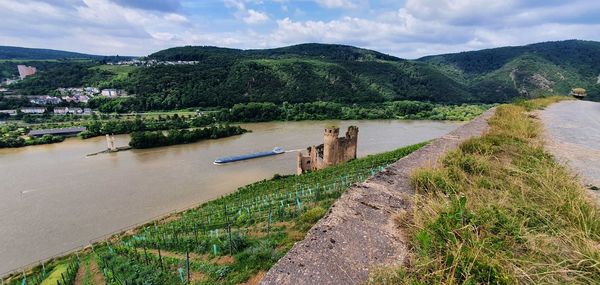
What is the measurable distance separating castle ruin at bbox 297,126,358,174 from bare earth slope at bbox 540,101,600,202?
61.7 feet

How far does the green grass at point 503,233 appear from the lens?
1.86 m

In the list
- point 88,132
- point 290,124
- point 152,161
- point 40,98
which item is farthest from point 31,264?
point 40,98

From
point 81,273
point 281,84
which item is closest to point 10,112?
point 281,84

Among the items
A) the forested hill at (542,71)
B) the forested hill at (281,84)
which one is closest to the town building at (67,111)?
the forested hill at (281,84)

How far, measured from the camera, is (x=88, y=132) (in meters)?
46.4

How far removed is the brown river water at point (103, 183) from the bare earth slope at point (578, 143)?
69.9ft

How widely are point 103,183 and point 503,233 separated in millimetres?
31286

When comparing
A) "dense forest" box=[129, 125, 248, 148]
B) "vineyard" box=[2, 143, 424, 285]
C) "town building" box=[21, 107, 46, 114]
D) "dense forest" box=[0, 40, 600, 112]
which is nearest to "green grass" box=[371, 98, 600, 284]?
"vineyard" box=[2, 143, 424, 285]

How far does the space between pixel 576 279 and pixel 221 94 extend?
82.9 meters

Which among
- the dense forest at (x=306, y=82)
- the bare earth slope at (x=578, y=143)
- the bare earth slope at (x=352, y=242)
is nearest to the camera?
the bare earth slope at (x=352, y=242)

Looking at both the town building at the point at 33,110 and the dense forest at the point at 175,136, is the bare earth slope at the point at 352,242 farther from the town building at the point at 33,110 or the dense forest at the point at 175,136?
the town building at the point at 33,110

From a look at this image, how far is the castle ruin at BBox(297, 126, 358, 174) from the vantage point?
1103 inches

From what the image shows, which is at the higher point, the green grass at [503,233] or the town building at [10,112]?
A: the green grass at [503,233]

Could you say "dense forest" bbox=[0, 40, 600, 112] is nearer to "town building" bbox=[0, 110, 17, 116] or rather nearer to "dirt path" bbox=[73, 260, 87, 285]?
"town building" bbox=[0, 110, 17, 116]
